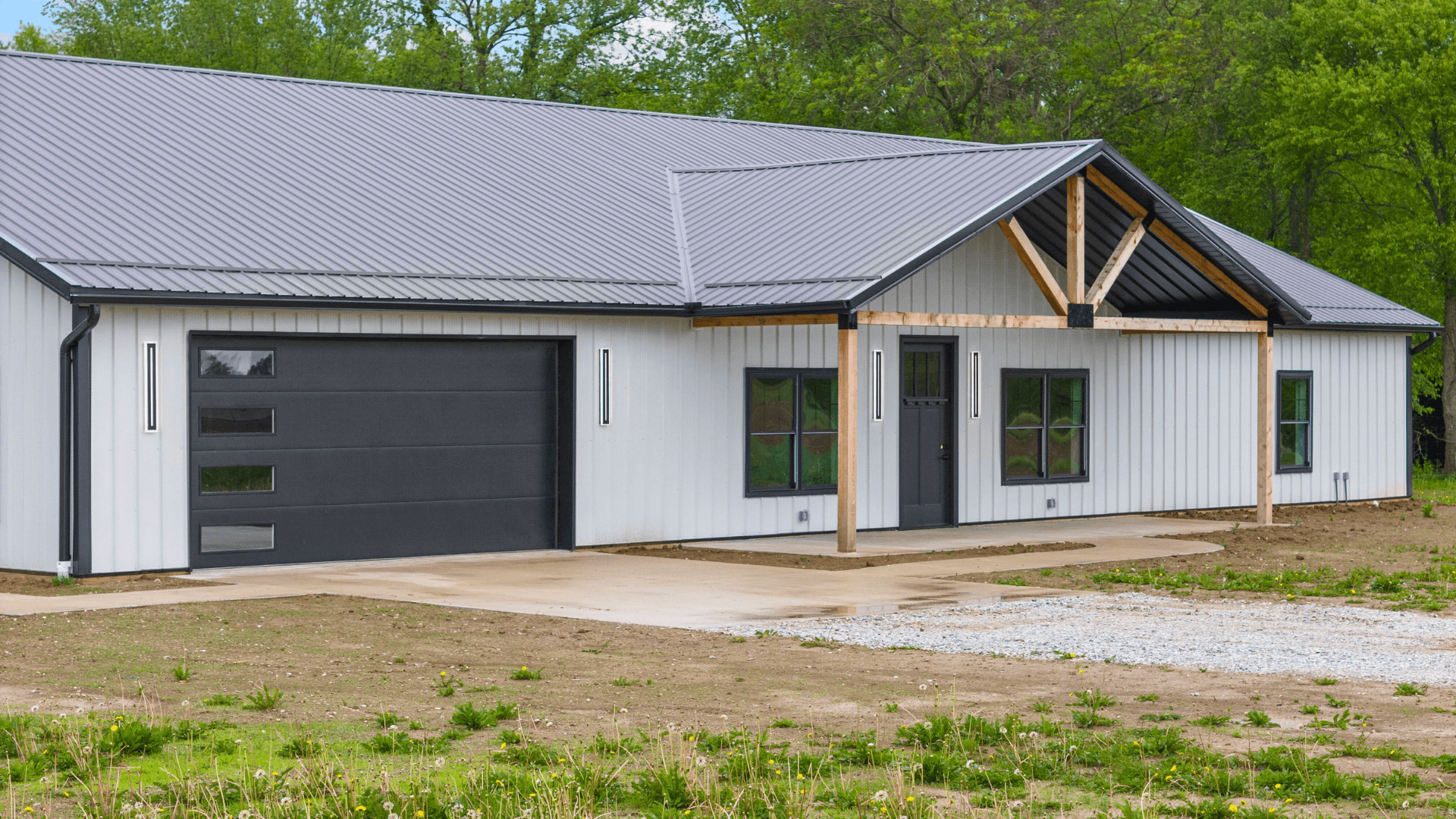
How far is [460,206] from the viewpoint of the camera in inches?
770

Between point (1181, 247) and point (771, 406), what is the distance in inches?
209

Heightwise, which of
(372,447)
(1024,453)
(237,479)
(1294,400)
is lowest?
(237,479)

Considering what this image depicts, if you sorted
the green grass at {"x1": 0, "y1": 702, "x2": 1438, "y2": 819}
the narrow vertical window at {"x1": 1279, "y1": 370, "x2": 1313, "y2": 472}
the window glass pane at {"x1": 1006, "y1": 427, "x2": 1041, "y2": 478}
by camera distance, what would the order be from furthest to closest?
the narrow vertical window at {"x1": 1279, "y1": 370, "x2": 1313, "y2": 472} → the window glass pane at {"x1": 1006, "y1": 427, "x2": 1041, "y2": 478} → the green grass at {"x1": 0, "y1": 702, "x2": 1438, "y2": 819}

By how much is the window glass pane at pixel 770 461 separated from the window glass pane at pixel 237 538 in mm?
5621

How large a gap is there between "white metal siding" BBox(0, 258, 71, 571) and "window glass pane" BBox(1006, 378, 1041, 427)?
11.7m

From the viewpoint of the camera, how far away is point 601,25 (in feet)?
163

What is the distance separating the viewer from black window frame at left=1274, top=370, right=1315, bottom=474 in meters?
25.1

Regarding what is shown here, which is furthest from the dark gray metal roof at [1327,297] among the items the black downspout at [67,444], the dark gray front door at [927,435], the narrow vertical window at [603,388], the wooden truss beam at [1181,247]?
the black downspout at [67,444]

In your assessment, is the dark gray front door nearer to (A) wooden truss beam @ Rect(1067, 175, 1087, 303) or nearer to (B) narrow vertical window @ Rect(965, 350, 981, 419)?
(B) narrow vertical window @ Rect(965, 350, 981, 419)

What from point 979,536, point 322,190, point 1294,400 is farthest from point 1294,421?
point 322,190

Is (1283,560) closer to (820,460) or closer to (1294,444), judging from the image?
(820,460)

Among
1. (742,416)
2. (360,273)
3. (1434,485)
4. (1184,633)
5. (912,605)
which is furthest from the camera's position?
(1434,485)

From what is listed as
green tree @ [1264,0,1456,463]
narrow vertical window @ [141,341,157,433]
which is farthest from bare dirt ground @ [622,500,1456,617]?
green tree @ [1264,0,1456,463]

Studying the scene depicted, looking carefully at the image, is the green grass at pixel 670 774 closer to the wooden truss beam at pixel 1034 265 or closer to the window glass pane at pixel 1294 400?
the wooden truss beam at pixel 1034 265
